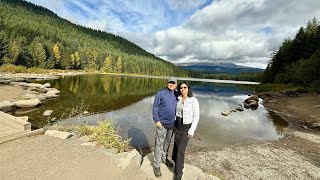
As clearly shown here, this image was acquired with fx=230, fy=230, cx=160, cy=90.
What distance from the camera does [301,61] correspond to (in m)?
62.6

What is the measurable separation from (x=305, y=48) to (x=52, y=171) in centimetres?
7901

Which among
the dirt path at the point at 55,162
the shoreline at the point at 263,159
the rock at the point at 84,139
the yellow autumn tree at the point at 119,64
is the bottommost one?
the shoreline at the point at 263,159

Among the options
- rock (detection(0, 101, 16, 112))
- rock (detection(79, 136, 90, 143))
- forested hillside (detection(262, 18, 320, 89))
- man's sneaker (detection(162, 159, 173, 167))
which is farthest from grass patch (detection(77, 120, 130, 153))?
forested hillside (detection(262, 18, 320, 89))

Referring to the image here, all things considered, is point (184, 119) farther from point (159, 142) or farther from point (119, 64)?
point (119, 64)

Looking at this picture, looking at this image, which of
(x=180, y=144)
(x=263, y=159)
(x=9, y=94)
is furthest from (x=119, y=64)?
(x=180, y=144)

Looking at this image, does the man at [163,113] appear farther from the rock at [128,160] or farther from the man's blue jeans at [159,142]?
the rock at [128,160]

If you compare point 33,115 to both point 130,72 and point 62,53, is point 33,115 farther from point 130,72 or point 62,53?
point 130,72

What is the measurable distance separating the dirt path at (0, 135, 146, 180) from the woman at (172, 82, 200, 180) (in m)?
1.39

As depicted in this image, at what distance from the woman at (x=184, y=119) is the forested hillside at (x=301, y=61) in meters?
51.2

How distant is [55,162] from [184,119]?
4.70 meters

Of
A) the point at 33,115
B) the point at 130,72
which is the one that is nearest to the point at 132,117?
the point at 33,115

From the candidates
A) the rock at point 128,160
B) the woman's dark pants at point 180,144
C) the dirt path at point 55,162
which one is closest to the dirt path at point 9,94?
the dirt path at point 55,162

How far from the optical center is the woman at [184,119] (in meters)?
7.58

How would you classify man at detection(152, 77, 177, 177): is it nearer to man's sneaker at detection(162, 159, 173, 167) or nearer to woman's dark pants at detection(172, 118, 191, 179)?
woman's dark pants at detection(172, 118, 191, 179)
